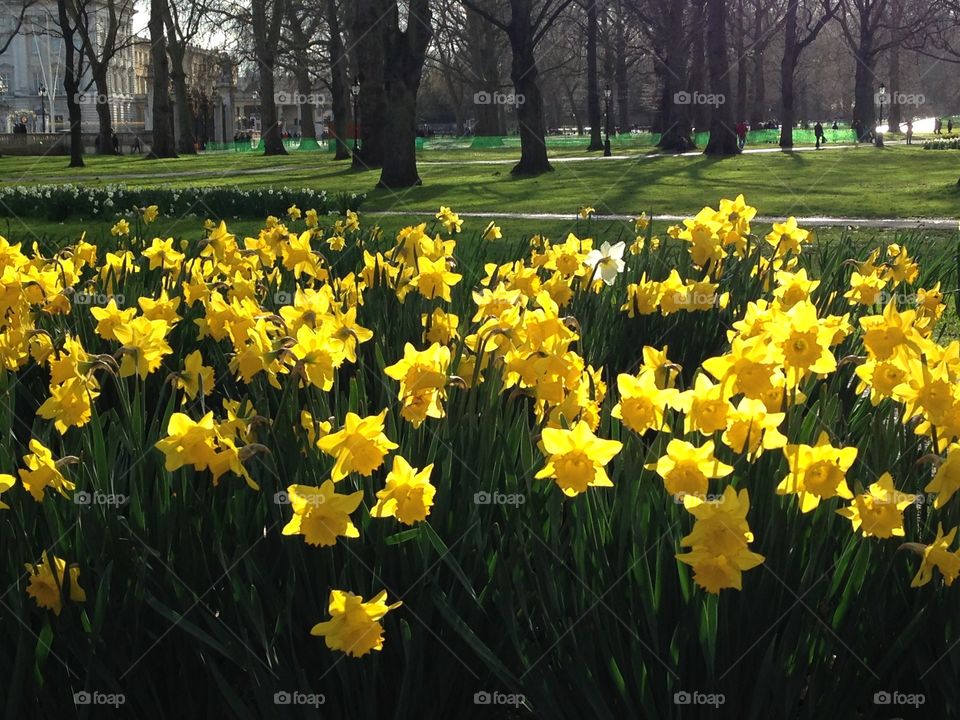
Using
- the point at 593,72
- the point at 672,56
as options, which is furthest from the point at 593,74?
the point at 672,56

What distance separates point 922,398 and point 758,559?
569 mm

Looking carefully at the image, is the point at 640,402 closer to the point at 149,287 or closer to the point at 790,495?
the point at 790,495

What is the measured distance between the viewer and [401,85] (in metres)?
16.9

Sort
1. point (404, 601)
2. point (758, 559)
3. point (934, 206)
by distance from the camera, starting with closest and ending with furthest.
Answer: point (758, 559), point (404, 601), point (934, 206)

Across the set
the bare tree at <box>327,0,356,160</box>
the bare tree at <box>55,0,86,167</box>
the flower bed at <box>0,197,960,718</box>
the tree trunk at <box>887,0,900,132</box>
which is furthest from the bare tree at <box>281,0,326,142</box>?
the flower bed at <box>0,197,960,718</box>

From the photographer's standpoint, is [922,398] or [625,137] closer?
[922,398]

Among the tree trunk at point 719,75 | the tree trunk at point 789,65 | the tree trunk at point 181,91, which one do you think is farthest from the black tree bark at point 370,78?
the tree trunk at point 181,91

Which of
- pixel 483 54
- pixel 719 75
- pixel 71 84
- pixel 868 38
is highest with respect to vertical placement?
pixel 483 54

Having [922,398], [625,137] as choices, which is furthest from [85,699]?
[625,137]

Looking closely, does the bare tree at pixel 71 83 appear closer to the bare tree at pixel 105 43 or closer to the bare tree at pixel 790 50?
the bare tree at pixel 105 43

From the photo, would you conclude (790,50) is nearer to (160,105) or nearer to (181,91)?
(160,105)

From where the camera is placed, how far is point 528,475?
6.57ft

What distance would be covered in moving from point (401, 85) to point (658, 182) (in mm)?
4535

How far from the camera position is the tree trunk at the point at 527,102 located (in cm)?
2030
